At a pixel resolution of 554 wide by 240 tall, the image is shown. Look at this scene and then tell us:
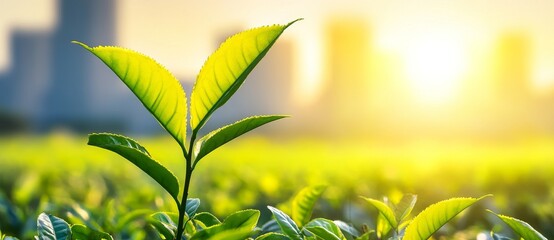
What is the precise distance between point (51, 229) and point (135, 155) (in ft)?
0.93

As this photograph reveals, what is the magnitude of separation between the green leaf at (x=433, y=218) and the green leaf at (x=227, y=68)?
37cm

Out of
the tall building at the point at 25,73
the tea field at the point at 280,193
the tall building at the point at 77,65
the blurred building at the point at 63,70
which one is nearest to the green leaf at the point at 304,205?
the tea field at the point at 280,193

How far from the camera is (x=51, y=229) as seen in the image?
119cm

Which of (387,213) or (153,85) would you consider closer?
(153,85)

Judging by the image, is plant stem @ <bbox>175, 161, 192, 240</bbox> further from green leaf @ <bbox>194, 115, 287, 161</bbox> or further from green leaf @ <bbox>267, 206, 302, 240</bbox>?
green leaf @ <bbox>267, 206, 302, 240</bbox>

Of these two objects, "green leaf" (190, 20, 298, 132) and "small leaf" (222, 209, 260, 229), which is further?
"small leaf" (222, 209, 260, 229)

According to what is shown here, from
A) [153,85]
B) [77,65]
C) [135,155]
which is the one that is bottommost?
[77,65]

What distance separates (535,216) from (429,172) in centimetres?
153

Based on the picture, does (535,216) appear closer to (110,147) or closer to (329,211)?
(329,211)

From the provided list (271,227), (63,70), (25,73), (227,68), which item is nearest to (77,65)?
(63,70)

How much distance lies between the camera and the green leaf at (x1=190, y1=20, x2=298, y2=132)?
0.99 metres

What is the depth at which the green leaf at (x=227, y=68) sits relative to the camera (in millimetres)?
991

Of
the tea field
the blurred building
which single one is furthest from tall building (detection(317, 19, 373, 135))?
the tea field

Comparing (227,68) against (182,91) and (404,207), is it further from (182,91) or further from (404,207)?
(404,207)
